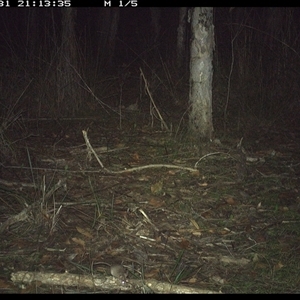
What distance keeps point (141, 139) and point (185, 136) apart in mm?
546

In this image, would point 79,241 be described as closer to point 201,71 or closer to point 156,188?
point 156,188

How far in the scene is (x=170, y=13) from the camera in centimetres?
2019

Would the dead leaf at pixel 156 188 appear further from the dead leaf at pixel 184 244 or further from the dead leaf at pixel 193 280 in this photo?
the dead leaf at pixel 193 280

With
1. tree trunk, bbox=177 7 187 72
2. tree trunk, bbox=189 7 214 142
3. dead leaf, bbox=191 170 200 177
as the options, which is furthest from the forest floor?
tree trunk, bbox=177 7 187 72

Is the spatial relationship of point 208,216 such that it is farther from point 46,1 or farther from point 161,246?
point 46,1

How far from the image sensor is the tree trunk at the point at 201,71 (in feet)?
18.5

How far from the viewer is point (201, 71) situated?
571cm

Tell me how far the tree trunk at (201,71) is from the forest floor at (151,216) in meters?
0.22

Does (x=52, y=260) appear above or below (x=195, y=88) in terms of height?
below

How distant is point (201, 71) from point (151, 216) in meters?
2.14

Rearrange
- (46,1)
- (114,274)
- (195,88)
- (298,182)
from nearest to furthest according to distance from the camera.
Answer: (114,274)
(298,182)
(195,88)
(46,1)

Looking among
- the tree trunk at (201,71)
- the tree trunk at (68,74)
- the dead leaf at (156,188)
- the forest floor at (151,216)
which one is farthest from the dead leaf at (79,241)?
the tree trunk at (68,74)

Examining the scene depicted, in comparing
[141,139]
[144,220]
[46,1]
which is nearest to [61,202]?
[144,220]

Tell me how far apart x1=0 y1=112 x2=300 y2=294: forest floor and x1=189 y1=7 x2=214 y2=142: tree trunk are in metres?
0.22
